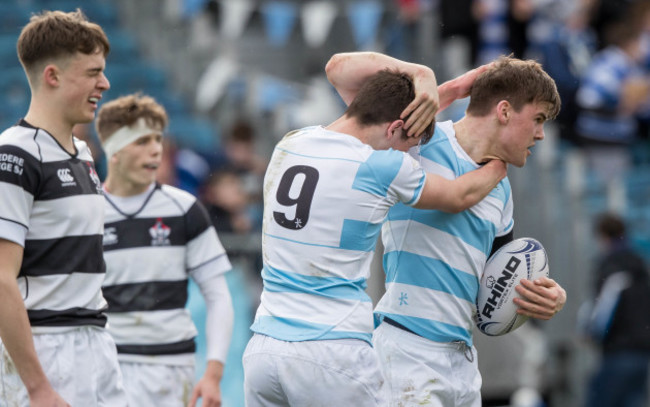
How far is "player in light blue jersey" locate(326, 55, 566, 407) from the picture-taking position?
4824 mm

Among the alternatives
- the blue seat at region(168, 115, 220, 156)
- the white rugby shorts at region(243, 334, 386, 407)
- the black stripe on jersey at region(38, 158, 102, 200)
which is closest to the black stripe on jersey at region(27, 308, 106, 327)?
the black stripe on jersey at region(38, 158, 102, 200)

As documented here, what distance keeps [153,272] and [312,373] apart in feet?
5.79

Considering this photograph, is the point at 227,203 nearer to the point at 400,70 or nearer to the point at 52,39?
the point at 400,70

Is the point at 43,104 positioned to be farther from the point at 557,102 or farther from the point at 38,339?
the point at 557,102

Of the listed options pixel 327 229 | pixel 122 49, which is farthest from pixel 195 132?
pixel 327 229

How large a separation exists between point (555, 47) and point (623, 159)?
58.4 inches

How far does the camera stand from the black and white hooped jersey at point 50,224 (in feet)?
14.0

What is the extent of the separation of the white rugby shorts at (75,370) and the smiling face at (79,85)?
93 centimetres

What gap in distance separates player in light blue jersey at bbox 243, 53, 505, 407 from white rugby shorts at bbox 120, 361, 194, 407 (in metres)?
1.46

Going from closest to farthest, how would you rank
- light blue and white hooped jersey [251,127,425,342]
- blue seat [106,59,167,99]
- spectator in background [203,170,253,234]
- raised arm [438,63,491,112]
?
1. light blue and white hooped jersey [251,127,425,342]
2. raised arm [438,63,491,112]
3. spectator in background [203,170,253,234]
4. blue seat [106,59,167,99]

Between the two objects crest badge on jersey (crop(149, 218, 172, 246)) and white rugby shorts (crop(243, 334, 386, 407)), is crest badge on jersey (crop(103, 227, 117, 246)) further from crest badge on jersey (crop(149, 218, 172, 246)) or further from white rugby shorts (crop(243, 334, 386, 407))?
white rugby shorts (crop(243, 334, 386, 407))

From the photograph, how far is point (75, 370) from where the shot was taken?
178 inches

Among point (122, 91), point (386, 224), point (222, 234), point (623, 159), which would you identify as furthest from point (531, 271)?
point (122, 91)

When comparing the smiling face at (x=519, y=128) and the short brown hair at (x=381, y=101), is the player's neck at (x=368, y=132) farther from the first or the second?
the smiling face at (x=519, y=128)
